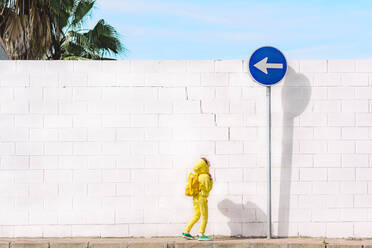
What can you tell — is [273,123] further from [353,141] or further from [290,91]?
[353,141]

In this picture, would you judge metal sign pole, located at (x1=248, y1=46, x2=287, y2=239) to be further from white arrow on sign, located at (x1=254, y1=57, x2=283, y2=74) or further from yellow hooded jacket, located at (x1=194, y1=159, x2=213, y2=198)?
yellow hooded jacket, located at (x1=194, y1=159, x2=213, y2=198)

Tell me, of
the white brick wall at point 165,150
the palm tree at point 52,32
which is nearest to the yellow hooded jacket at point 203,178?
the white brick wall at point 165,150

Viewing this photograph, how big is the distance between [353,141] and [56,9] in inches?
463

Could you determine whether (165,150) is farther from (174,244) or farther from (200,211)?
(174,244)

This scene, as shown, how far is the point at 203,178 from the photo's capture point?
8195mm

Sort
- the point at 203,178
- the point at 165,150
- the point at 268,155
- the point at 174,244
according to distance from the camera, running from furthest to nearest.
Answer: the point at 165,150
the point at 268,155
the point at 203,178
the point at 174,244

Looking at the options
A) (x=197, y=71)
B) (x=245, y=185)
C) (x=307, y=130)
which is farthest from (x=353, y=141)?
(x=197, y=71)

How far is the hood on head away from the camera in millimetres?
8219

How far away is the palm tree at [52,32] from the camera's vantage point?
1700 cm

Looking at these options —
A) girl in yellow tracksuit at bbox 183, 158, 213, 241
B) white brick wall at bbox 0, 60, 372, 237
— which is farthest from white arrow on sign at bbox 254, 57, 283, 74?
girl in yellow tracksuit at bbox 183, 158, 213, 241

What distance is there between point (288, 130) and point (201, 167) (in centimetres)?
160

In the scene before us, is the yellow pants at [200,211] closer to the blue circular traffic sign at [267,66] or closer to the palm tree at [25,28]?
the blue circular traffic sign at [267,66]

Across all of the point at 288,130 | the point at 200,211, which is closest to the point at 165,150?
the point at 200,211

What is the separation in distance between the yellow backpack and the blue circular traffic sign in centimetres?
172
